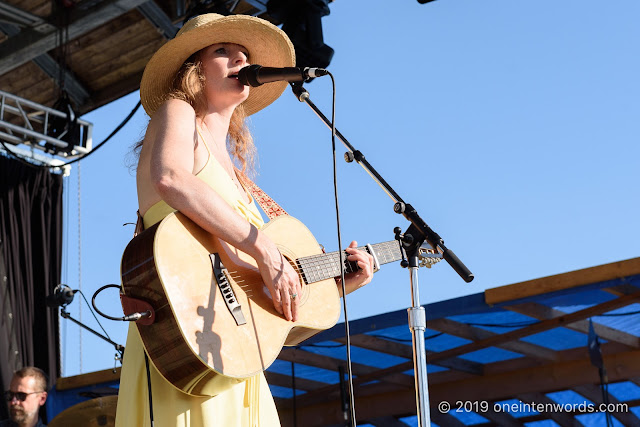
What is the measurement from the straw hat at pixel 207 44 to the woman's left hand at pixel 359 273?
0.71 meters

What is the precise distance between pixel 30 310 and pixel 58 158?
1.47m

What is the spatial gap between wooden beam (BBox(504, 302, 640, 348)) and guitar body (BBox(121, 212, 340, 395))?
2.51 m

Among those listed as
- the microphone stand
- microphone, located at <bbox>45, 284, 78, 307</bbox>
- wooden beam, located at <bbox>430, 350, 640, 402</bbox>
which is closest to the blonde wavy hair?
the microphone stand

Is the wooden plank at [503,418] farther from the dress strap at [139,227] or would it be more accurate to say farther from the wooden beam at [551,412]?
the dress strap at [139,227]

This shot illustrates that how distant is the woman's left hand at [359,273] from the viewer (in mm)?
2516

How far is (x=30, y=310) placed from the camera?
24.3ft

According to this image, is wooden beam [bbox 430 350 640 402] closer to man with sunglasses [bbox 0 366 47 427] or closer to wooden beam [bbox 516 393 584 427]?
wooden beam [bbox 516 393 584 427]

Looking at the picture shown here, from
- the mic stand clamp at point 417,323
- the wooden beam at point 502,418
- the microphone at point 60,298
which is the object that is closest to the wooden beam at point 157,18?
the microphone at point 60,298

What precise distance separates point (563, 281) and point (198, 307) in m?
2.59

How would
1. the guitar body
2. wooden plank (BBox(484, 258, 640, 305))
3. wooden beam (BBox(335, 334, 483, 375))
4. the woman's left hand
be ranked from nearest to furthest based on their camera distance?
the guitar body
the woman's left hand
wooden plank (BBox(484, 258, 640, 305))
wooden beam (BBox(335, 334, 483, 375))

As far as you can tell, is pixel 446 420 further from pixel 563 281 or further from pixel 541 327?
pixel 563 281

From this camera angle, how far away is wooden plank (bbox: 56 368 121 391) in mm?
5781

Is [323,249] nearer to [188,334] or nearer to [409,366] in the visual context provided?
[188,334]

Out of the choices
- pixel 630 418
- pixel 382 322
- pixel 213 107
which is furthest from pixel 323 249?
pixel 630 418
